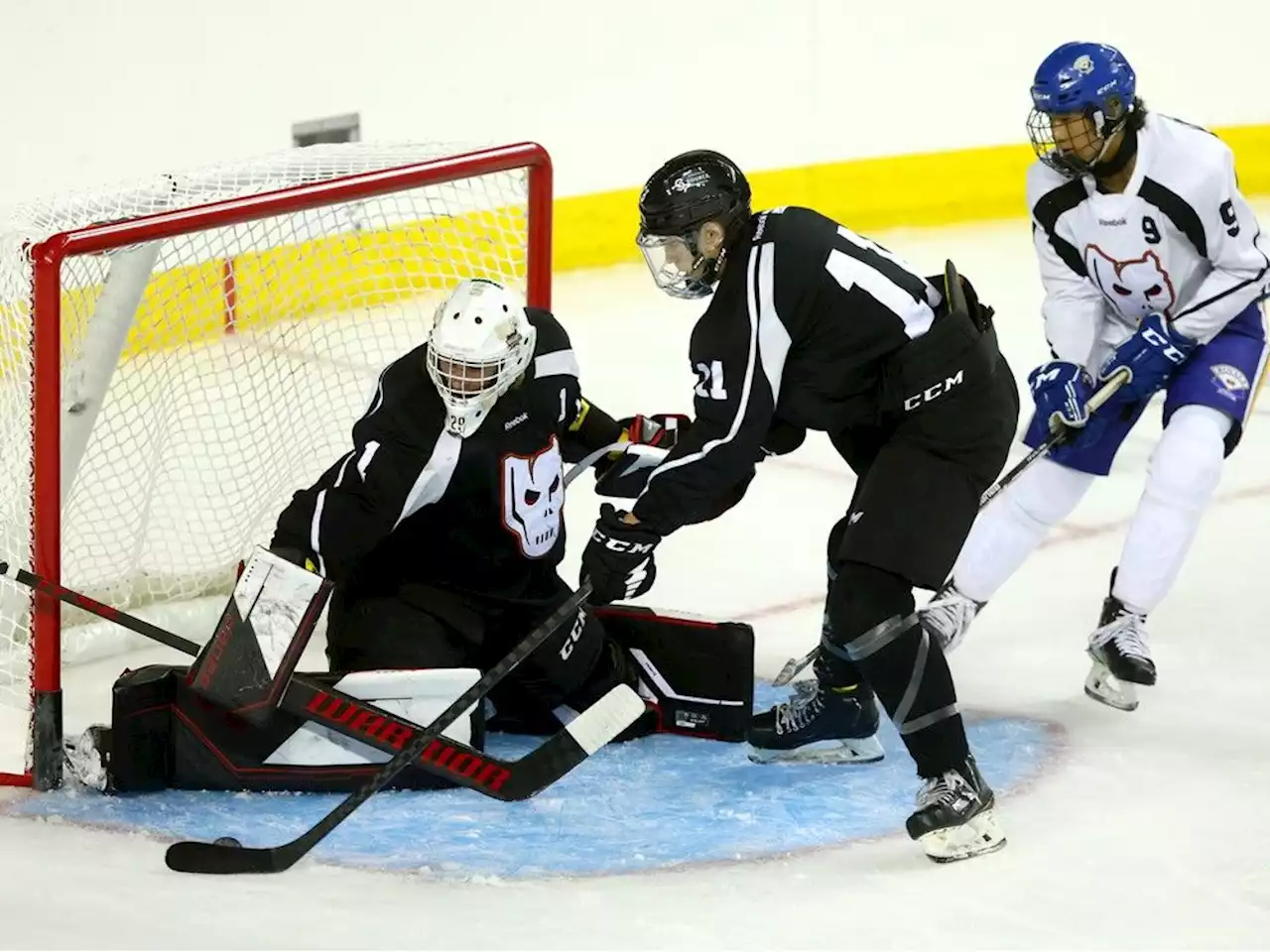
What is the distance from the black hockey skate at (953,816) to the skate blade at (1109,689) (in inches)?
26.7

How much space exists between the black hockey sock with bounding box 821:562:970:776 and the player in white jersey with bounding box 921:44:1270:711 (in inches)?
28.0

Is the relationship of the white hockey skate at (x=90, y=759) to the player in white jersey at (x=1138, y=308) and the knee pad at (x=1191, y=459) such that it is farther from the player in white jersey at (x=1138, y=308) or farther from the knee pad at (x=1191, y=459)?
the knee pad at (x=1191, y=459)

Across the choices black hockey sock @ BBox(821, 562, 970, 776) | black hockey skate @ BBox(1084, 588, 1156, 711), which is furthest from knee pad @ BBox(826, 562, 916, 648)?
black hockey skate @ BBox(1084, 588, 1156, 711)

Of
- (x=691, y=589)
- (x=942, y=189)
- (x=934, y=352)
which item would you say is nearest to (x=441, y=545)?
(x=934, y=352)

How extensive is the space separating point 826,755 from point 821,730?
43mm

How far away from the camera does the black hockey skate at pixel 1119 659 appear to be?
309cm

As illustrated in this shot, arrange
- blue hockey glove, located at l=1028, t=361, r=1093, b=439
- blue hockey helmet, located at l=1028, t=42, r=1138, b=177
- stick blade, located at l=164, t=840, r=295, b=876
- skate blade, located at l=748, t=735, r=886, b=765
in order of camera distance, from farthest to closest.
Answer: blue hockey glove, located at l=1028, t=361, r=1093, b=439 < blue hockey helmet, located at l=1028, t=42, r=1138, b=177 < skate blade, located at l=748, t=735, r=886, b=765 < stick blade, located at l=164, t=840, r=295, b=876

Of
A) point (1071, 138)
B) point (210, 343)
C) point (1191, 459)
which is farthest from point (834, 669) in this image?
point (210, 343)

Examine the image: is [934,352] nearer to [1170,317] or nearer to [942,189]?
[1170,317]

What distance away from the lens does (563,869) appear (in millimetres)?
2473

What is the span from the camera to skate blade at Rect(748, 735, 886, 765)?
285 cm

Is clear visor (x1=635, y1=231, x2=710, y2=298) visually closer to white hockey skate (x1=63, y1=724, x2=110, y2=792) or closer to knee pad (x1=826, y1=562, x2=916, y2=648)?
knee pad (x1=826, y1=562, x2=916, y2=648)

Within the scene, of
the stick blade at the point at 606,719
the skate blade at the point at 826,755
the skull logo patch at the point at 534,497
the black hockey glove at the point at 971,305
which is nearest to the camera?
the stick blade at the point at 606,719

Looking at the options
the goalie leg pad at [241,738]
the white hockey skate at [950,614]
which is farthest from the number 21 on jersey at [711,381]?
the white hockey skate at [950,614]
